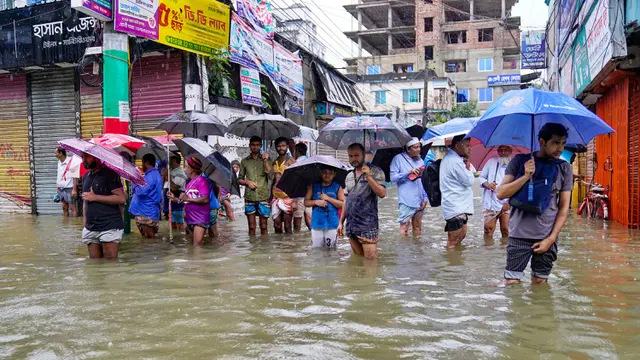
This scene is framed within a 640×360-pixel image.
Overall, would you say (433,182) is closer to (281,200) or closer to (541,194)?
(281,200)

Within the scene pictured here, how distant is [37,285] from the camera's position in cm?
587

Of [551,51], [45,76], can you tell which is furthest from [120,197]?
[551,51]

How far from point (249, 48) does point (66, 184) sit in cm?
606

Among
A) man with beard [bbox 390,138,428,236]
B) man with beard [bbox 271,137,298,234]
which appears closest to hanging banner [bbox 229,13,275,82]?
man with beard [bbox 271,137,298,234]

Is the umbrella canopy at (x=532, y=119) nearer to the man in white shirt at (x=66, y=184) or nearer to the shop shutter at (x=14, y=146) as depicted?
the man in white shirt at (x=66, y=184)

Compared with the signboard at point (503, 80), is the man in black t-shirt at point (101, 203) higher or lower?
lower

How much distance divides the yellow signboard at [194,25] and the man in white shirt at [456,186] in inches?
290

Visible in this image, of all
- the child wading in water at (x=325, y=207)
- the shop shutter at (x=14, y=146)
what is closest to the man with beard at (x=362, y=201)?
the child wading in water at (x=325, y=207)

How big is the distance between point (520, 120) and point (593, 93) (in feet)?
31.4

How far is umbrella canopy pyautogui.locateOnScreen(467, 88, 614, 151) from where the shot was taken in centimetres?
468

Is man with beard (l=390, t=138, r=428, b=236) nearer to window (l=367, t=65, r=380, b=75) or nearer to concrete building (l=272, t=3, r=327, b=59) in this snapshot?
concrete building (l=272, t=3, r=327, b=59)

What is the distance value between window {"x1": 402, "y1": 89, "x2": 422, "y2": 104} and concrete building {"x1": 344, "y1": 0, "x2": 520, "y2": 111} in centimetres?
969

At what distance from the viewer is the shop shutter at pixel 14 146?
14992 mm

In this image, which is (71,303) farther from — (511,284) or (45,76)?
(45,76)
